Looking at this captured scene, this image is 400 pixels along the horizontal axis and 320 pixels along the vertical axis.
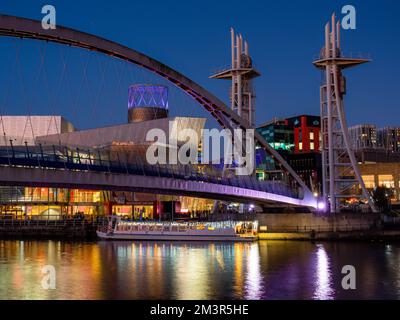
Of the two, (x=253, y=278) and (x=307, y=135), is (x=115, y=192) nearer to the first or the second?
(x=253, y=278)

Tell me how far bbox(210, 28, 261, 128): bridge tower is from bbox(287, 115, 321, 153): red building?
116 m

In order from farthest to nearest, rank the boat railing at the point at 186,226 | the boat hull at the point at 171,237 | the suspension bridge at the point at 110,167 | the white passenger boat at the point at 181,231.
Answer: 1. the boat railing at the point at 186,226
2. the white passenger boat at the point at 181,231
3. the boat hull at the point at 171,237
4. the suspension bridge at the point at 110,167

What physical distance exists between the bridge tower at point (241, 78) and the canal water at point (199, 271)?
76.7 feet

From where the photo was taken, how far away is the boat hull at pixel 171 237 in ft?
211

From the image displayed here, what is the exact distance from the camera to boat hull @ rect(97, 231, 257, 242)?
64.2 metres

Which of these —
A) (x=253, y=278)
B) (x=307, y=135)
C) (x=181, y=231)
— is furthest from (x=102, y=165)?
(x=307, y=135)

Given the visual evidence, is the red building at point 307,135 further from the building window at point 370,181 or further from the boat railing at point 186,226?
the boat railing at point 186,226

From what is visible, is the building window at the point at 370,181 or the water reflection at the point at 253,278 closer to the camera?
the water reflection at the point at 253,278

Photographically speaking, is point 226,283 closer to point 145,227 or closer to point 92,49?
point 92,49
